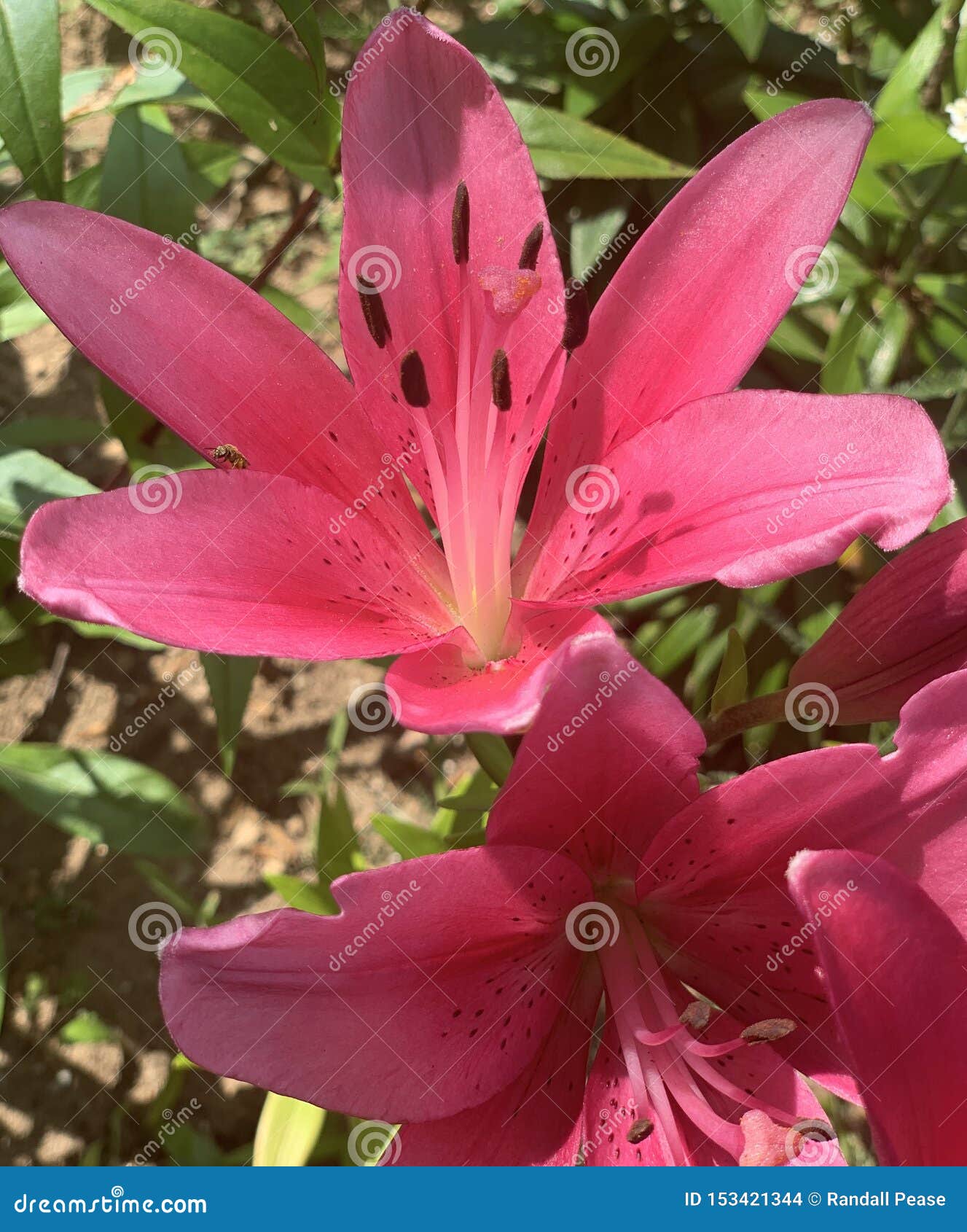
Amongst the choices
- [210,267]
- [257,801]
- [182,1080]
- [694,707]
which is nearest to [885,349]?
[694,707]

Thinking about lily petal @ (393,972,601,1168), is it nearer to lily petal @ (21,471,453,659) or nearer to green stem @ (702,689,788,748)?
green stem @ (702,689,788,748)

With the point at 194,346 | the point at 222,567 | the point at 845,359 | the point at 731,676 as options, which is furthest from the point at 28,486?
the point at 845,359

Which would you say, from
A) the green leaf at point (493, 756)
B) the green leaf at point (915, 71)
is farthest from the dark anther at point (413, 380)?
the green leaf at point (915, 71)

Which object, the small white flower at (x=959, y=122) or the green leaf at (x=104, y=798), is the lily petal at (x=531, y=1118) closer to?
the green leaf at (x=104, y=798)

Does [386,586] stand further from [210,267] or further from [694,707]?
[694,707]

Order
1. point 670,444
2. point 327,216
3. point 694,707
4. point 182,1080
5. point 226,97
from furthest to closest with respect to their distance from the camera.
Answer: point 327,216, point 182,1080, point 694,707, point 226,97, point 670,444

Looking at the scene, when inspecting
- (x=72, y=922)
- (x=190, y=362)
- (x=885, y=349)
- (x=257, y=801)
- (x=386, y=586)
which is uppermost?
(x=885, y=349)
